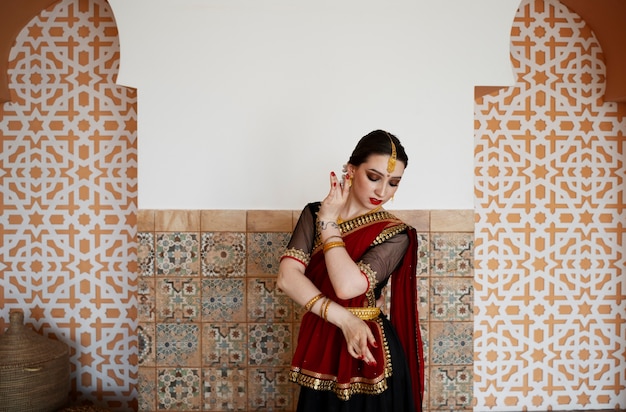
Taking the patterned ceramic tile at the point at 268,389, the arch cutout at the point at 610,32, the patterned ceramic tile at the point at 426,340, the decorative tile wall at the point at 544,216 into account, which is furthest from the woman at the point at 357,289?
the arch cutout at the point at 610,32

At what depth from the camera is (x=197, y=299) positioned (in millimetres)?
2688

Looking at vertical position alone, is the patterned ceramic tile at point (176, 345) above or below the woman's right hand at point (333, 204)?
below

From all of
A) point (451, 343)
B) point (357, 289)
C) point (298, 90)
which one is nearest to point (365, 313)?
point (357, 289)

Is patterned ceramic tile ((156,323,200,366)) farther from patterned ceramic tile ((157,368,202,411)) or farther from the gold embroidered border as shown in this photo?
the gold embroidered border

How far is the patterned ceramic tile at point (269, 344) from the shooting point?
271 centimetres

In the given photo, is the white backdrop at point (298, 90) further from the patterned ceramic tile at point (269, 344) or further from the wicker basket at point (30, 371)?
the wicker basket at point (30, 371)

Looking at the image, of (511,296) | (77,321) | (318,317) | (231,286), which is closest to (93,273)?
(77,321)

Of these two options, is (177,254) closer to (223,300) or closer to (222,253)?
(222,253)

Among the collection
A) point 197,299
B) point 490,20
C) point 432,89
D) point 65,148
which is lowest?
point 197,299

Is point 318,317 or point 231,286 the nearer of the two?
point 318,317

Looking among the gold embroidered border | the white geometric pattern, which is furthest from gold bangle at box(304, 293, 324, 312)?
the white geometric pattern

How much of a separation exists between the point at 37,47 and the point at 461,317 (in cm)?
292

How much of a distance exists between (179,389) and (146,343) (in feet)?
0.95

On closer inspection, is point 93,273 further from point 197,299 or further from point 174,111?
point 174,111
